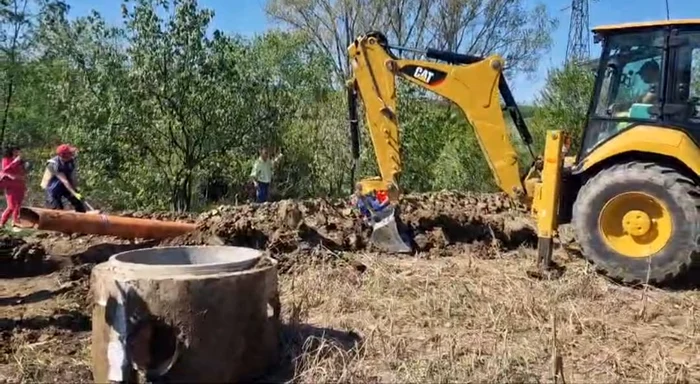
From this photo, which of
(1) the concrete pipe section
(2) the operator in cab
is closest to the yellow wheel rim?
(1) the concrete pipe section

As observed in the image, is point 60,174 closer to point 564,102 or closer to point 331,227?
point 331,227

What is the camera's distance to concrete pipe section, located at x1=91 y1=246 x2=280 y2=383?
15.0ft

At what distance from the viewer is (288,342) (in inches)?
213

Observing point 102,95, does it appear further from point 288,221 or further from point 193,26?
point 288,221

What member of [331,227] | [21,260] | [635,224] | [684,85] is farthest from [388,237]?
[21,260]

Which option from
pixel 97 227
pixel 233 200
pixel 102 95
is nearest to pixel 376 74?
pixel 97 227

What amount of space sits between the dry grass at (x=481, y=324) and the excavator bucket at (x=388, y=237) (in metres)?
0.47

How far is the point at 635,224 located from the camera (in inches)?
285

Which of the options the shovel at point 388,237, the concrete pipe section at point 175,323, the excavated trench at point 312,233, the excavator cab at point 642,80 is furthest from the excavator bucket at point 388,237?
the concrete pipe section at point 175,323

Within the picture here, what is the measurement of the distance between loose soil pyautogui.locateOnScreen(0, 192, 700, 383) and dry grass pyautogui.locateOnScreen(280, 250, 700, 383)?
0.02 m

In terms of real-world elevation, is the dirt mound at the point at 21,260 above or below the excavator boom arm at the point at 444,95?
below

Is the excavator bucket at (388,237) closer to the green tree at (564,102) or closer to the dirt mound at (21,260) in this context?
the dirt mound at (21,260)

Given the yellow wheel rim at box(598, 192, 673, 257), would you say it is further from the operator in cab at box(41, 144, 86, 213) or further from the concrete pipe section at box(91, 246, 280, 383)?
the operator in cab at box(41, 144, 86, 213)

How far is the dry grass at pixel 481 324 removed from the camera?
16.1ft
